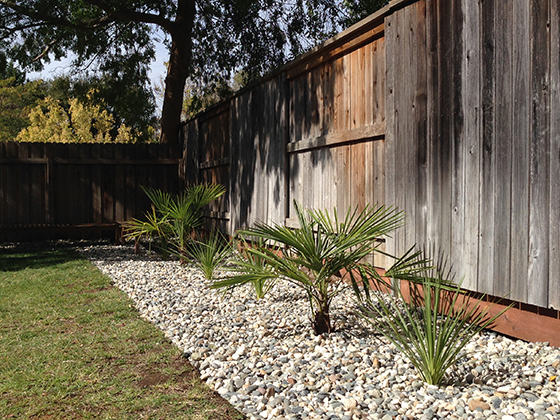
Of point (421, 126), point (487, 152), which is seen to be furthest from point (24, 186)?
point (487, 152)

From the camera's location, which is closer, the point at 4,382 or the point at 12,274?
the point at 4,382

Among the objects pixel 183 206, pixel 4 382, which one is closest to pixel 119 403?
pixel 4 382

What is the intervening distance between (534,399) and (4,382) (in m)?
2.59

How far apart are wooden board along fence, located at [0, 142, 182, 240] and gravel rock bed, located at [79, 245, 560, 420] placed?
5813 millimetres

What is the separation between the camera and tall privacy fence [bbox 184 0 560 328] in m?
2.89

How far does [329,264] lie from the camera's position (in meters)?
3.21

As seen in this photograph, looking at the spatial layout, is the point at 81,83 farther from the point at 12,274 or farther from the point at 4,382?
the point at 4,382

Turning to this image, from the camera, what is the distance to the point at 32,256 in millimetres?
7926

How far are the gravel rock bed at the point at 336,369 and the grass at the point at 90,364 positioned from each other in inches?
5.7

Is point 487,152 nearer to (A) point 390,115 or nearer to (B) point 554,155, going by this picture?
(B) point 554,155

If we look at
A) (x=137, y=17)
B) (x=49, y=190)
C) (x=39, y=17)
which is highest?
(x=137, y=17)

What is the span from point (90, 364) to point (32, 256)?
18.4 ft

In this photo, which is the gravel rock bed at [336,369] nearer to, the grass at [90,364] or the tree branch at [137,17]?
the grass at [90,364]

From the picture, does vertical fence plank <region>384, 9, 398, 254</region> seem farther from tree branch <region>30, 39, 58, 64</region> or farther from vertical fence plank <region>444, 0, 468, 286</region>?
tree branch <region>30, 39, 58, 64</region>
